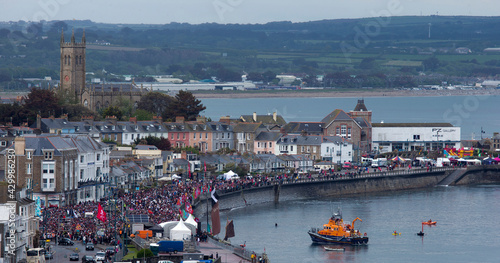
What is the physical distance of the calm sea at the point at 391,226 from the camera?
57.2 metres

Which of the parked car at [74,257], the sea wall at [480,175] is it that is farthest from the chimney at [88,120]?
the parked car at [74,257]

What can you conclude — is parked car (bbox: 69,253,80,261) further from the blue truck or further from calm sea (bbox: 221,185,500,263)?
calm sea (bbox: 221,185,500,263)

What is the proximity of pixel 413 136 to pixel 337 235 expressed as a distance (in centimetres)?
5178

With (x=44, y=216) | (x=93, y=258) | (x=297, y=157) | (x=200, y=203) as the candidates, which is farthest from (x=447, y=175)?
(x=93, y=258)

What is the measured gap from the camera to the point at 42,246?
46.8 meters

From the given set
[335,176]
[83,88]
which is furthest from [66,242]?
[83,88]

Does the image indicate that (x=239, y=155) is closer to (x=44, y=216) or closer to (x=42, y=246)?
(x=44, y=216)

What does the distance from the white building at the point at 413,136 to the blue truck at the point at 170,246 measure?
6495 centimetres

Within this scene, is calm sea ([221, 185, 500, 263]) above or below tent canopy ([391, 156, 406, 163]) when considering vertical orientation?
below

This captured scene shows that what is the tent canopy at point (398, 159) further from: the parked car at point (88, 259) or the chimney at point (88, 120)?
the parked car at point (88, 259)

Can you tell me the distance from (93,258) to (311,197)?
41028 millimetres

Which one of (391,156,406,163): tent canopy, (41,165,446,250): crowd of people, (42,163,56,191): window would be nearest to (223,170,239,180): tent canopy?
(41,165,446,250): crowd of people

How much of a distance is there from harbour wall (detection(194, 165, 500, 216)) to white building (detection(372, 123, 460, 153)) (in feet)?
37.8

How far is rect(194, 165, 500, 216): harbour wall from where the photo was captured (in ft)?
250
